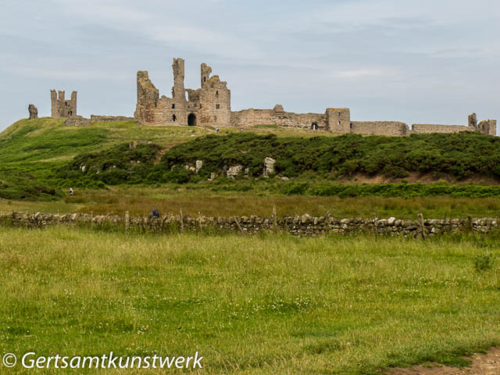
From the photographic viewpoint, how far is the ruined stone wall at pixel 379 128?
78306 mm

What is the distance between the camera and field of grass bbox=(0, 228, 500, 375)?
7488mm

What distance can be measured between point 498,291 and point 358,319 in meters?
3.49

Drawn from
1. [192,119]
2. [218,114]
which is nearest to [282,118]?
[218,114]

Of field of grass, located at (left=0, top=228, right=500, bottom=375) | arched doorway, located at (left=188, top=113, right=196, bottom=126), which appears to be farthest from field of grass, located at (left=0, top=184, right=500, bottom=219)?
arched doorway, located at (left=188, top=113, right=196, bottom=126)

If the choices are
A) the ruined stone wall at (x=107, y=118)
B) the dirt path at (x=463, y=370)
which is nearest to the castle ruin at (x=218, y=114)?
the ruined stone wall at (x=107, y=118)

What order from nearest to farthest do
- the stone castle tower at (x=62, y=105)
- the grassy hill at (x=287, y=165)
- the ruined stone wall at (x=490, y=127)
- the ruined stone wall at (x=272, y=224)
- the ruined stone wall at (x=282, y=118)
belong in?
the ruined stone wall at (x=272, y=224) → the grassy hill at (x=287, y=165) → the ruined stone wall at (x=282, y=118) → the ruined stone wall at (x=490, y=127) → the stone castle tower at (x=62, y=105)

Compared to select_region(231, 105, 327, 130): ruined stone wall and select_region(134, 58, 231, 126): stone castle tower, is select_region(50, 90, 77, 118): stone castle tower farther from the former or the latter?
select_region(231, 105, 327, 130): ruined stone wall

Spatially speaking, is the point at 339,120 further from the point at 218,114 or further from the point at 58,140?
the point at 58,140

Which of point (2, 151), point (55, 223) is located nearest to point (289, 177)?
point (55, 223)

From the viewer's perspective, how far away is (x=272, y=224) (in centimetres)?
1909

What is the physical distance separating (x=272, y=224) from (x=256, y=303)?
9.15 meters

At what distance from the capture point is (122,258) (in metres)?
13.9

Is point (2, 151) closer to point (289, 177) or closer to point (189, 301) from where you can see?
point (289, 177)

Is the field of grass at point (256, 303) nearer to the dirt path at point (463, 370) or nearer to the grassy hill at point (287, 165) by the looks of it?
the dirt path at point (463, 370)
